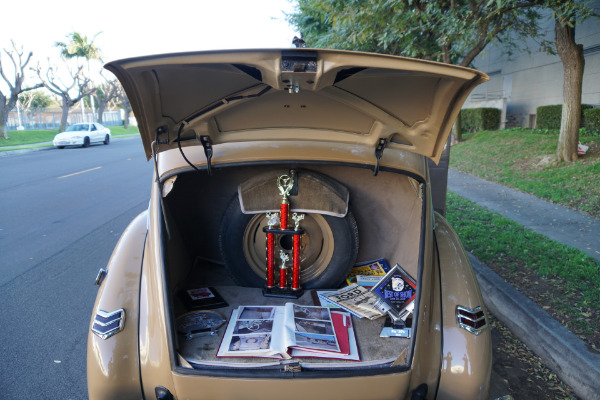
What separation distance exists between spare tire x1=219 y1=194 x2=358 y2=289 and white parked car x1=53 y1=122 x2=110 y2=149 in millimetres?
23191

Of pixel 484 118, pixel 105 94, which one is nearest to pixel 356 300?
pixel 484 118

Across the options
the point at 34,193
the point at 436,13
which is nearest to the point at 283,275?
the point at 436,13

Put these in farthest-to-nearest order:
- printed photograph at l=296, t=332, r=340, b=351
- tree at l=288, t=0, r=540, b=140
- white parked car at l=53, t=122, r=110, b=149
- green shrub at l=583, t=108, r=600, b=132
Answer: white parked car at l=53, t=122, r=110, b=149 → green shrub at l=583, t=108, r=600, b=132 → tree at l=288, t=0, r=540, b=140 → printed photograph at l=296, t=332, r=340, b=351

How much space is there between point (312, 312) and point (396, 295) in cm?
53

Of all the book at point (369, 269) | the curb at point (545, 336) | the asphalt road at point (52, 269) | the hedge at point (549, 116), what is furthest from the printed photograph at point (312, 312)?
the hedge at point (549, 116)

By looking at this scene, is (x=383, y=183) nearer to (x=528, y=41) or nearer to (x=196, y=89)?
(x=196, y=89)

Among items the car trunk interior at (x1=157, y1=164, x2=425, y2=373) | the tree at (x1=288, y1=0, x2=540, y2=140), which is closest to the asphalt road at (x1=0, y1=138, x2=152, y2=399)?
the car trunk interior at (x1=157, y1=164, x2=425, y2=373)

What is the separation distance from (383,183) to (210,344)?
5.50ft

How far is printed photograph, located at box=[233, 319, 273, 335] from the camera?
2426 millimetres

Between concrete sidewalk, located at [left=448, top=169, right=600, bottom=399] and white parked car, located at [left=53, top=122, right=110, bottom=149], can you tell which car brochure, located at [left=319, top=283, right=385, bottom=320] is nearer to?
concrete sidewalk, located at [left=448, top=169, right=600, bottom=399]

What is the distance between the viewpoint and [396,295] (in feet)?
8.81

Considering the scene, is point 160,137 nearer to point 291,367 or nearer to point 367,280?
point 291,367

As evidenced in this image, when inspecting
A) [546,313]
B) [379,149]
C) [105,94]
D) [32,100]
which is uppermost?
[105,94]

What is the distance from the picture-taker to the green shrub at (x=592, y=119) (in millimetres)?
11852
